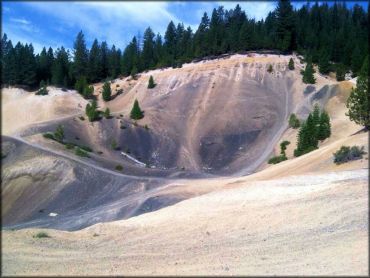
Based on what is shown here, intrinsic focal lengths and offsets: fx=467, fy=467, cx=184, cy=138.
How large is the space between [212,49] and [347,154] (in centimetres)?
6593

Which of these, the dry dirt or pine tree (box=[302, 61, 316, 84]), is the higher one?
pine tree (box=[302, 61, 316, 84])

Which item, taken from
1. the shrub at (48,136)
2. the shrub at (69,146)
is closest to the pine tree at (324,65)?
the shrub at (69,146)

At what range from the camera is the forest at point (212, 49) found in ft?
294

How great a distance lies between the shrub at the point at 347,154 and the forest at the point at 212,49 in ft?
185

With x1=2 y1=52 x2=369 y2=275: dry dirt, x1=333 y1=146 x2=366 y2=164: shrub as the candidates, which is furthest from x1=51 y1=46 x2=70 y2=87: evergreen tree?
x1=333 y1=146 x2=366 y2=164: shrub

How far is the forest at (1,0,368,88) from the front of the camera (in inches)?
3529

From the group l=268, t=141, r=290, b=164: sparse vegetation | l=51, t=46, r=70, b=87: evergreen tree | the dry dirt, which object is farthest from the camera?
l=51, t=46, r=70, b=87: evergreen tree

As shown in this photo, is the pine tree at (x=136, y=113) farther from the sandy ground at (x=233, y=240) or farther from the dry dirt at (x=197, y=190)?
the sandy ground at (x=233, y=240)

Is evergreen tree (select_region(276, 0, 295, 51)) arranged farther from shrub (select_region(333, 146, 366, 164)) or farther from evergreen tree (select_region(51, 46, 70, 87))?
shrub (select_region(333, 146, 366, 164))

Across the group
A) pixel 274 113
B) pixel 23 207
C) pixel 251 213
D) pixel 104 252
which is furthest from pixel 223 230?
pixel 274 113

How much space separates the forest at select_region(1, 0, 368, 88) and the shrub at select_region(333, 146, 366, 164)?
5643 cm

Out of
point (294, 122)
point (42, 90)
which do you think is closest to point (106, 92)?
point (42, 90)

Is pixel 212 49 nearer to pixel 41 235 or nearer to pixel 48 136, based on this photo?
pixel 48 136

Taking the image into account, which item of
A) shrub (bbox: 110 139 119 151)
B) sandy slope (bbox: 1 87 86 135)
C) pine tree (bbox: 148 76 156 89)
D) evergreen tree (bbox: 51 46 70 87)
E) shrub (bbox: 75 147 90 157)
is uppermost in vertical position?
evergreen tree (bbox: 51 46 70 87)
